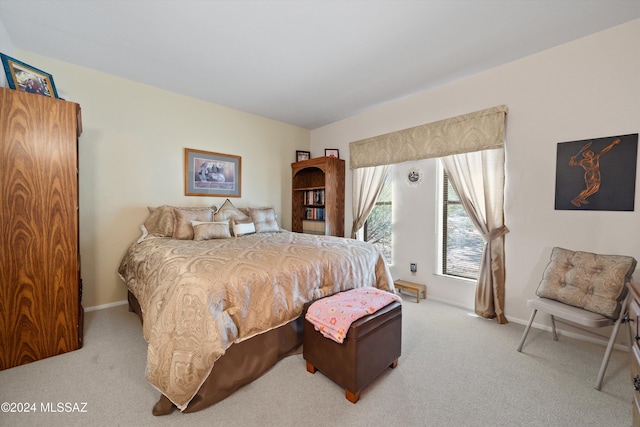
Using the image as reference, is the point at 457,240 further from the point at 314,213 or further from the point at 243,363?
the point at 243,363

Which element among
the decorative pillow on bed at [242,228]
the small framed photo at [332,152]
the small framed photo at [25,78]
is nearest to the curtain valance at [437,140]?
the small framed photo at [332,152]

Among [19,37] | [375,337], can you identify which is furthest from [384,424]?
[19,37]

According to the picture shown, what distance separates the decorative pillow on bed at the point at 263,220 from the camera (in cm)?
347

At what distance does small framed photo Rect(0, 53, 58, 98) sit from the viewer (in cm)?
186

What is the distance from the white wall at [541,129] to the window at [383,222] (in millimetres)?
499

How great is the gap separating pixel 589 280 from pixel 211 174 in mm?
4207

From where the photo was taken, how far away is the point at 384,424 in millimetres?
1350

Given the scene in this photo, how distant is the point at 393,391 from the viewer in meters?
1.60

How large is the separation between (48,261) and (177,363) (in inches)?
56.7

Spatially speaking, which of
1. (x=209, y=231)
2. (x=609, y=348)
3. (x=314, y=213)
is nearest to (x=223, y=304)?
(x=209, y=231)

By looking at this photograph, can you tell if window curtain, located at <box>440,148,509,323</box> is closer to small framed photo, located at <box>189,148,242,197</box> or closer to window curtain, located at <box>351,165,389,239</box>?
window curtain, located at <box>351,165,389,239</box>

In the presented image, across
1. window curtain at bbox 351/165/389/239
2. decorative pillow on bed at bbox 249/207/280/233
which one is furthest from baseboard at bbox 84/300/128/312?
window curtain at bbox 351/165/389/239

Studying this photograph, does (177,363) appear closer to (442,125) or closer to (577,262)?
(577,262)

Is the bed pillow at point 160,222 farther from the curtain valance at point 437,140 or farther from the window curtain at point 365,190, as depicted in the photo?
the curtain valance at point 437,140
